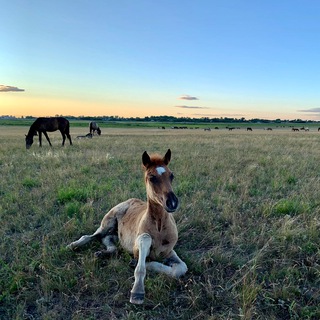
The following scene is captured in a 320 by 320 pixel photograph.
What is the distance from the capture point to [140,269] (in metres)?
3.24

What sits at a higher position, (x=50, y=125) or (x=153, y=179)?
(x=50, y=125)

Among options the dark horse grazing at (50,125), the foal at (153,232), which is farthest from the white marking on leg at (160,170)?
the dark horse grazing at (50,125)

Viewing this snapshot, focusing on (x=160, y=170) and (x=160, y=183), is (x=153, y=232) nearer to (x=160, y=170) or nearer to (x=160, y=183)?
(x=160, y=183)

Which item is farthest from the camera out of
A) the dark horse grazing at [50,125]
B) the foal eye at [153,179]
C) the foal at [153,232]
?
the dark horse grazing at [50,125]

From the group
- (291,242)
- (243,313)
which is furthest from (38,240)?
(291,242)

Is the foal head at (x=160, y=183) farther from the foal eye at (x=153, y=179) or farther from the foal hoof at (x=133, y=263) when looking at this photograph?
the foal hoof at (x=133, y=263)

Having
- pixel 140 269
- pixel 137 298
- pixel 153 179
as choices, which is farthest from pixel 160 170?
pixel 137 298

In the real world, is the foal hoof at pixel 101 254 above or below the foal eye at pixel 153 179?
below

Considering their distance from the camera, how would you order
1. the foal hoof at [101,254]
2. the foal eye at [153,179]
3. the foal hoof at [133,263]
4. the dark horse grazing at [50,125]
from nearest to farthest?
1. the foal eye at [153,179]
2. the foal hoof at [133,263]
3. the foal hoof at [101,254]
4. the dark horse grazing at [50,125]

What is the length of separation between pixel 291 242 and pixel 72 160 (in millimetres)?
9439

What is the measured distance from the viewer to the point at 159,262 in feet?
12.4

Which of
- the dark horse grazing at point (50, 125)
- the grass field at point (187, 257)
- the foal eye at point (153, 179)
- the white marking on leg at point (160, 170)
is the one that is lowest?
the grass field at point (187, 257)

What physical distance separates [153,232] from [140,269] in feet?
1.79

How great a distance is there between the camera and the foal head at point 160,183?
3271 millimetres
